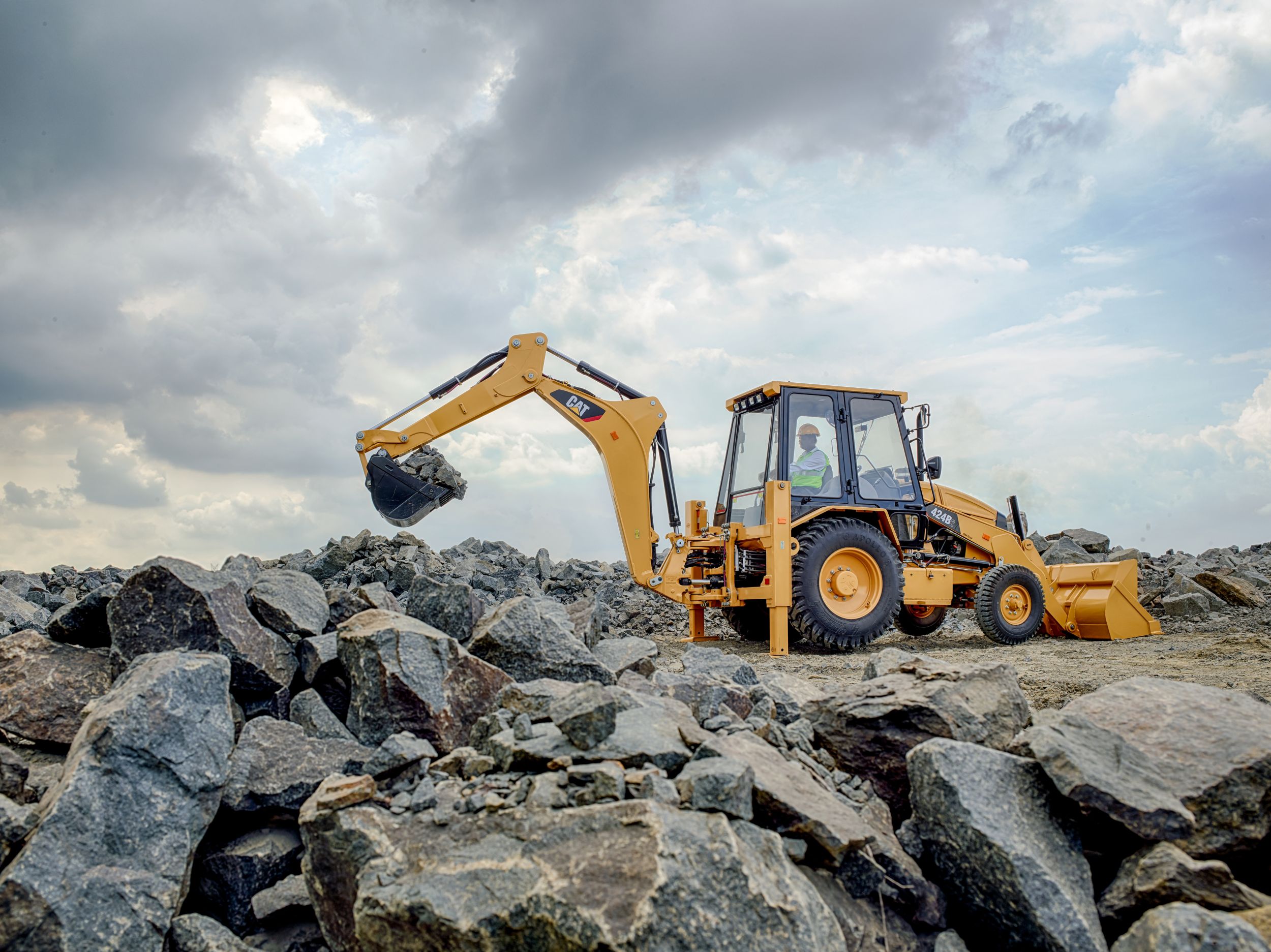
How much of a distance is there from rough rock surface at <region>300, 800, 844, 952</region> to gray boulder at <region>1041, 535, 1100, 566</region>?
1368 centimetres

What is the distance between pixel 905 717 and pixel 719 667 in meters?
1.49

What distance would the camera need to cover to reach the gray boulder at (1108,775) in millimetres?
2982

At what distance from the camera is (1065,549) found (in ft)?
50.6

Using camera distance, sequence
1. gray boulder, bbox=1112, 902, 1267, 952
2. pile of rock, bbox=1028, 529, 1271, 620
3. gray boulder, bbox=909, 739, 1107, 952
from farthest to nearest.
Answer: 1. pile of rock, bbox=1028, 529, 1271, 620
2. gray boulder, bbox=909, 739, 1107, 952
3. gray boulder, bbox=1112, 902, 1267, 952

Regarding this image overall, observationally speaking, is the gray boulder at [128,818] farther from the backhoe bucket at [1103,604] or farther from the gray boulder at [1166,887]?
the backhoe bucket at [1103,604]

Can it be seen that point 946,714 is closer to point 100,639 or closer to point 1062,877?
point 1062,877

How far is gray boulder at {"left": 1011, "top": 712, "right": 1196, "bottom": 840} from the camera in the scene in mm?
2982

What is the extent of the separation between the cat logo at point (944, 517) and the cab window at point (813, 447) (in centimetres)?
149

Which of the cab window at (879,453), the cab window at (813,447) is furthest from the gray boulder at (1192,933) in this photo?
the cab window at (879,453)

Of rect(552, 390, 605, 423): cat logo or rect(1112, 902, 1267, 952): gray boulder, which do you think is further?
rect(552, 390, 605, 423): cat logo

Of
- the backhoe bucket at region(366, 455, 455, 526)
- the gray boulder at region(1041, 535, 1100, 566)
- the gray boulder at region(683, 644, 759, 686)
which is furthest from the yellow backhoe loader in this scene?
the gray boulder at region(1041, 535, 1100, 566)

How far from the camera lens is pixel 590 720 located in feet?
9.77

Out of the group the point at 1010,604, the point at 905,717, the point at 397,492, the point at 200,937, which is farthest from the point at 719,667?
the point at 1010,604

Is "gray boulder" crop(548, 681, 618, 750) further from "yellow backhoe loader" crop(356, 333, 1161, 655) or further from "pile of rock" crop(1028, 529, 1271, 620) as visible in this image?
"pile of rock" crop(1028, 529, 1271, 620)
